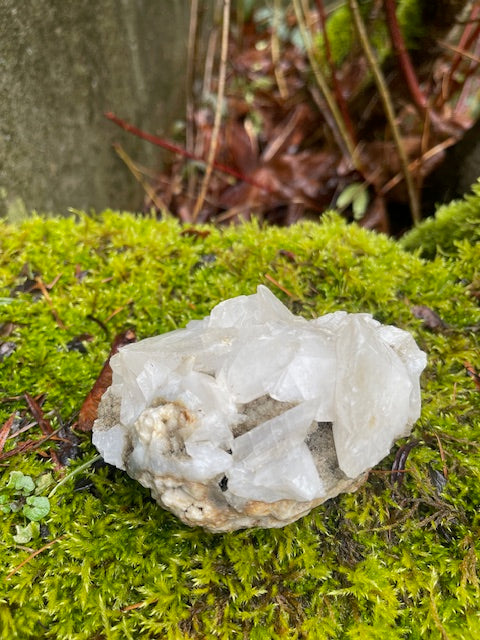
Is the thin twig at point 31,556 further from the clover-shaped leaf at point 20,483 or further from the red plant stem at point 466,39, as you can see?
the red plant stem at point 466,39

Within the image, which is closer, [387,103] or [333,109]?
[387,103]

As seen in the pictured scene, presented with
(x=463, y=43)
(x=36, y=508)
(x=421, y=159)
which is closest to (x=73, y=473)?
(x=36, y=508)

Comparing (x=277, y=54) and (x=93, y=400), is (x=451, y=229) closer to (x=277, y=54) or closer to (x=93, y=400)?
(x=93, y=400)

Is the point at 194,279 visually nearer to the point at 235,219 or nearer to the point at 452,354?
the point at 452,354

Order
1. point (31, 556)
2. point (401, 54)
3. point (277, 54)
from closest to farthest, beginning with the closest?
point (31, 556), point (401, 54), point (277, 54)

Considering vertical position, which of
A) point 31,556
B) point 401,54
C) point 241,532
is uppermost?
point 401,54

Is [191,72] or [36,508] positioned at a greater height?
[191,72]

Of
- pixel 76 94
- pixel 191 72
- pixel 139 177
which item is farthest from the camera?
pixel 191 72
